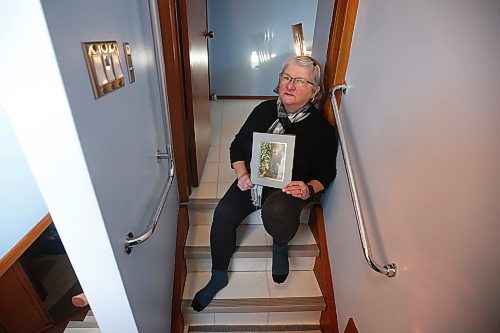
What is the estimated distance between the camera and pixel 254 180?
1364mm

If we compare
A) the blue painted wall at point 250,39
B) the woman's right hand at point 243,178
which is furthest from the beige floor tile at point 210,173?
the blue painted wall at point 250,39

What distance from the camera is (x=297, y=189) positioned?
128 cm

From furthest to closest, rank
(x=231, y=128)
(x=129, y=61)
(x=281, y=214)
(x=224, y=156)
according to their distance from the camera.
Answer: (x=231, y=128) < (x=224, y=156) < (x=281, y=214) < (x=129, y=61)

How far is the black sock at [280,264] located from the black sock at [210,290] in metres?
0.27

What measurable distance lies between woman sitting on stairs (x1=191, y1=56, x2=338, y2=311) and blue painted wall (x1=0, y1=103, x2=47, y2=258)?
1.30 meters

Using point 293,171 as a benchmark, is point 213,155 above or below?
below

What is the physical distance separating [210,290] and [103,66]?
1.18 m

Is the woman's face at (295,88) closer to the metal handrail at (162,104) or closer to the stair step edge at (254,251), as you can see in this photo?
the metal handrail at (162,104)

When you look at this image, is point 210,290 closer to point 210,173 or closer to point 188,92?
point 210,173

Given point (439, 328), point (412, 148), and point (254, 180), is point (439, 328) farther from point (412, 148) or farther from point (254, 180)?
point (254, 180)

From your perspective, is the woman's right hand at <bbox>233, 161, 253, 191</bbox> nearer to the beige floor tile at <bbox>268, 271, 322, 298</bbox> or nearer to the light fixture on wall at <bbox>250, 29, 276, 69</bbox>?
the beige floor tile at <bbox>268, 271, 322, 298</bbox>

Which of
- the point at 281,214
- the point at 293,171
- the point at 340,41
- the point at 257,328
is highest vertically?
the point at 340,41

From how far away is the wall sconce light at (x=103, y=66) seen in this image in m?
0.63

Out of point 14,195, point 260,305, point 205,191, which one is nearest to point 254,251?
point 260,305
